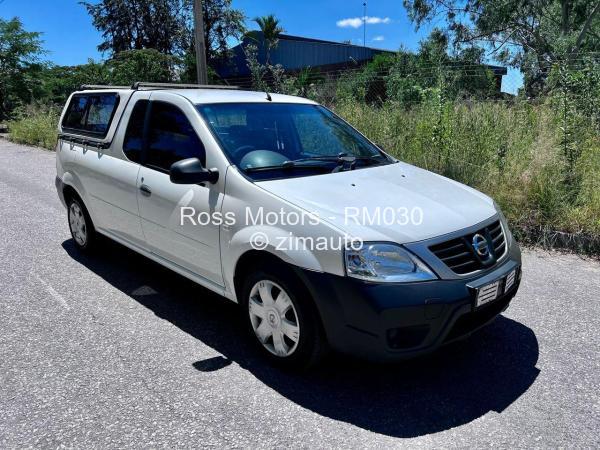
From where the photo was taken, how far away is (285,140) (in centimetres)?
378

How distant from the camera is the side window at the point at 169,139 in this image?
3.57m

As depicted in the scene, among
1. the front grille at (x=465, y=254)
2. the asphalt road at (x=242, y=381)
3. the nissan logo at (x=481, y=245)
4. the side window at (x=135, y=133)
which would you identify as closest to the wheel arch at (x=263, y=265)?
the asphalt road at (x=242, y=381)

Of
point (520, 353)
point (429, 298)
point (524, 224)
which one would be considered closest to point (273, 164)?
point (429, 298)

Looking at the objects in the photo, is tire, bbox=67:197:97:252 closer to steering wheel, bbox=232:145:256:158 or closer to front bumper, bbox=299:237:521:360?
steering wheel, bbox=232:145:256:158

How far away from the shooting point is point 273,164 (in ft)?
11.1

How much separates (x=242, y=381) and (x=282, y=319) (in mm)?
457

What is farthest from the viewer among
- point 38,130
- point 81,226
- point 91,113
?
point 38,130

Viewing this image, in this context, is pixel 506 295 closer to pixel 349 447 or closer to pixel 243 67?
pixel 349 447

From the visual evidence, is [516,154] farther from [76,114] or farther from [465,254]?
[76,114]

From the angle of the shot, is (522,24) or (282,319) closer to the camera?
(282,319)

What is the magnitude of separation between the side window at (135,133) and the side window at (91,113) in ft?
1.31

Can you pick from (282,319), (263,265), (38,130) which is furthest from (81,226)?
(38,130)

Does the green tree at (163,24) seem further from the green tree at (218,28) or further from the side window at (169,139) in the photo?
the side window at (169,139)

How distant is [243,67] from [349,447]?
119ft
